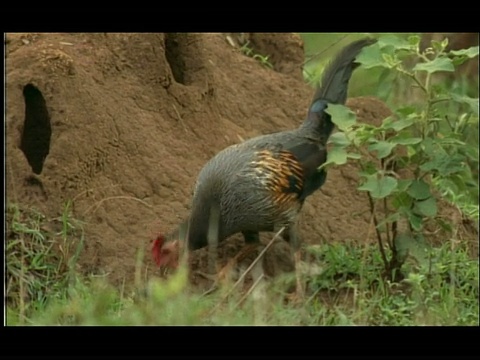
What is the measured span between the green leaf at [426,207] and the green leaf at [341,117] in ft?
2.35

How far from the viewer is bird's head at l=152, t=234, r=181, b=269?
7.77m

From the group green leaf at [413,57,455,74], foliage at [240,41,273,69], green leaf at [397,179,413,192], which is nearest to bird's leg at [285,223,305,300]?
Answer: green leaf at [397,179,413,192]

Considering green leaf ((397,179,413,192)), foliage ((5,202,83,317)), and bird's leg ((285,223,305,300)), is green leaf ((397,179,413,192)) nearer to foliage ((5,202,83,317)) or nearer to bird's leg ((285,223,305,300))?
bird's leg ((285,223,305,300))

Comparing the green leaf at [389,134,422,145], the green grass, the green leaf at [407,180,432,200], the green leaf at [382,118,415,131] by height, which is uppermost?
the green leaf at [382,118,415,131]

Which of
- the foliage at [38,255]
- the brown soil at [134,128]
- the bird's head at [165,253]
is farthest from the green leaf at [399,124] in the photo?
the foliage at [38,255]

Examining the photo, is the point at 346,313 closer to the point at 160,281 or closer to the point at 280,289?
the point at 280,289

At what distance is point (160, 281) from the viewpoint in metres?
7.59

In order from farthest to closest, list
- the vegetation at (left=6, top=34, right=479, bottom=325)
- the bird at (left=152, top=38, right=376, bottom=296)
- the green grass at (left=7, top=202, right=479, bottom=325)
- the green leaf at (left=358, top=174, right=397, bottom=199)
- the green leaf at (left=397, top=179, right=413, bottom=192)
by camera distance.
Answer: the bird at (left=152, top=38, right=376, bottom=296) → the green leaf at (left=397, top=179, right=413, bottom=192) → the green leaf at (left=358, top=174, right=397, bottom=199) → the vegetation at (left=6, top=34, right=479, bottom=325) → the green grass at (left=7, top=202, right=479, bottom=325)

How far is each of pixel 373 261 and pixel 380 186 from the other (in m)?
0.79

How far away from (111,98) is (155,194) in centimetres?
82

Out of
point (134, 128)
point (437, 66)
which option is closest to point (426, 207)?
point (437, 66)

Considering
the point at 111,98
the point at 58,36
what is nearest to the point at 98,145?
the point at 111,98

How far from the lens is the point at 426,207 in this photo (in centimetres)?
762

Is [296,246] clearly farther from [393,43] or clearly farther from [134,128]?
[393,43]
